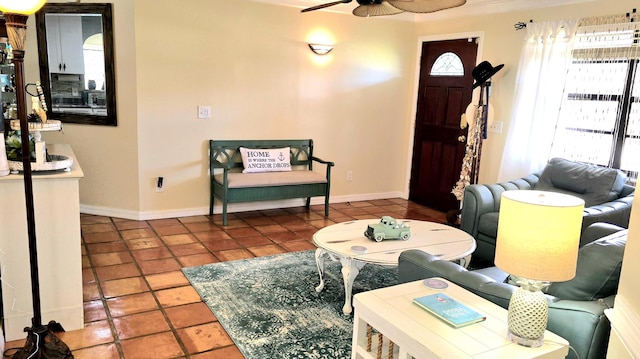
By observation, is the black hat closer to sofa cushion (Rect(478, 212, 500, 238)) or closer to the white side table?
sofa cushion (Rect(478, 212, 500, 238))

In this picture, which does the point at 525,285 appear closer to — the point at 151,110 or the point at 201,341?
the point at 201,341

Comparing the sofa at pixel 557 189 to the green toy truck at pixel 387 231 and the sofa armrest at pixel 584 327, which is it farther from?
the sofa armrest at pixel 584 327

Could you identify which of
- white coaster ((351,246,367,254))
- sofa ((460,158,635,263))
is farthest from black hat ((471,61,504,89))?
white coaster ((351,246,367,254))

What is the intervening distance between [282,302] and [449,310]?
1.62 meters

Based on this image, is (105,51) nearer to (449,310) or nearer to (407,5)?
(407,5)

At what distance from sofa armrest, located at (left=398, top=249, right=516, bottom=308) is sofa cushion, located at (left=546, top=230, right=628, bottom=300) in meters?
0.23

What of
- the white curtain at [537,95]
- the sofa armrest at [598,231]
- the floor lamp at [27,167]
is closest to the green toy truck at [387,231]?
the sofa armrest at [598,231]

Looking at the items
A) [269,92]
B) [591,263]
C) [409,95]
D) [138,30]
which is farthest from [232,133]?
[591,263]

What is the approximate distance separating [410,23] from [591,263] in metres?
4.70

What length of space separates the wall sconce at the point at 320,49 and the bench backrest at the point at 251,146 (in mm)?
997

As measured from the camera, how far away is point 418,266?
7.80 ft

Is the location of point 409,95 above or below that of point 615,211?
above

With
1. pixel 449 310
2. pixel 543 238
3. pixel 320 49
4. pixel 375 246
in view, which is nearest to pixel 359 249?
pixel 375 246

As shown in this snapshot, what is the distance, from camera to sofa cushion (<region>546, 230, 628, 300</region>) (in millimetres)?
1901
